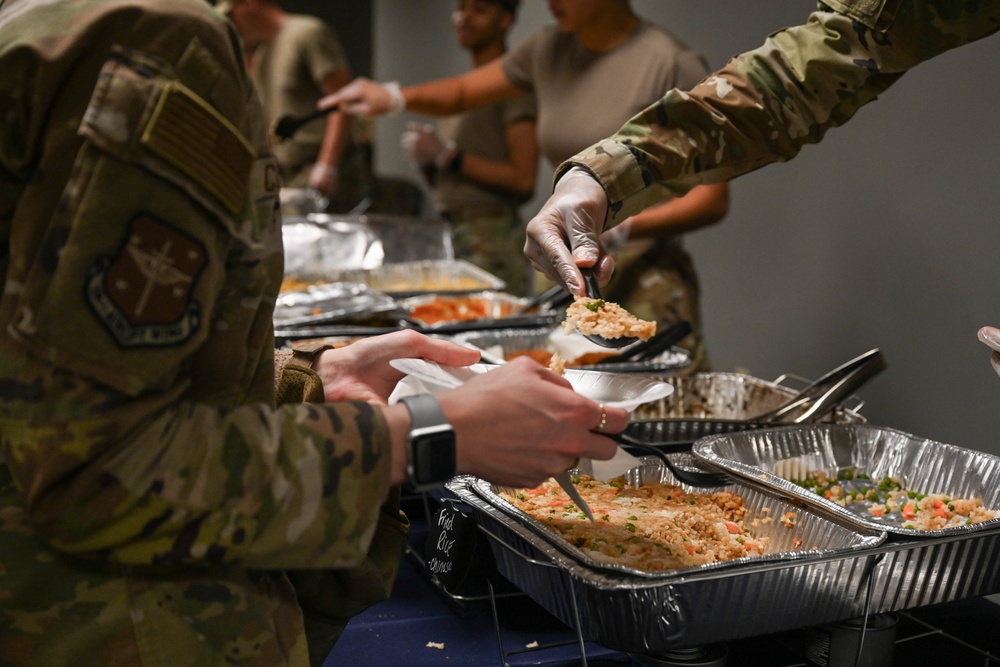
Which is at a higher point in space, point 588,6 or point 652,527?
point 588,6

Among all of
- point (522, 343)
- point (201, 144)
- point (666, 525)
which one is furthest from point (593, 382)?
point (522, 343)

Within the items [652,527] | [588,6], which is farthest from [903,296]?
[652,527]

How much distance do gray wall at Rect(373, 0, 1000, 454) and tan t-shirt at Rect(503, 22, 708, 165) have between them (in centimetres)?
47

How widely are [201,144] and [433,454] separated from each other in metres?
0.29

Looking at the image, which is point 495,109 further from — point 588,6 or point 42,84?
point 42,84

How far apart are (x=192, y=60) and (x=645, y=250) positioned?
1.86 metres

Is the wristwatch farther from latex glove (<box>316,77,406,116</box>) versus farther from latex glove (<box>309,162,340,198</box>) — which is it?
latex glove (<box>309,162,340,198</box>)

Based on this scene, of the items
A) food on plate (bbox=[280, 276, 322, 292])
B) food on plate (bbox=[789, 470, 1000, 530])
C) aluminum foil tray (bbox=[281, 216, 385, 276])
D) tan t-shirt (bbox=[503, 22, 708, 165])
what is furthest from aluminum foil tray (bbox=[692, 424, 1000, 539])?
aluminum foil tray (bbox=[281, 216, 385, 276])

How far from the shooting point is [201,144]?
66cm

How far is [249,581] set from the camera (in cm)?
78

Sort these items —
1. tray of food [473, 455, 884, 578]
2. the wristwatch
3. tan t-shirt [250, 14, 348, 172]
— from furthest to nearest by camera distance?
tan t-shirt [250, 14, 348, 172], tray of food [473, 455, 884, 578], the wristwatch

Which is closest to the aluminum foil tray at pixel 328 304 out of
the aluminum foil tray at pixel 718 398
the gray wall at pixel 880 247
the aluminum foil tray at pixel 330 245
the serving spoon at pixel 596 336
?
the aluminum foil tray at pixel 330 245

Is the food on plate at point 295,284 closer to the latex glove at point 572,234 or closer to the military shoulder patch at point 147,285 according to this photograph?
the latex glove at point 572,234

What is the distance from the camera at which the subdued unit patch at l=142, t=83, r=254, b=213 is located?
637mm
